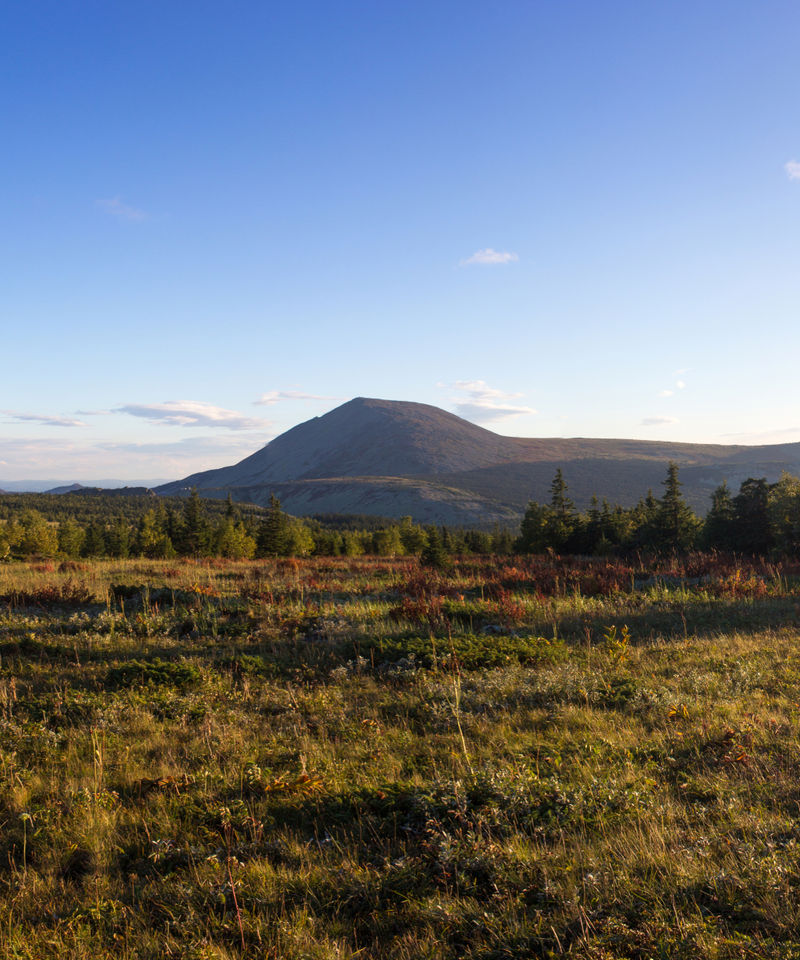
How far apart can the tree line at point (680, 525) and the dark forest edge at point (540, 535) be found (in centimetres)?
6

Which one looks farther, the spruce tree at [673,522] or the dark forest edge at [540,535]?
the spruce tree at [673,522]

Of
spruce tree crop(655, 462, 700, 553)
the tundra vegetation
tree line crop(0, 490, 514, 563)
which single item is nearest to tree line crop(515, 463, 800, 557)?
spruce tree crop(655, 462, 700, 553)

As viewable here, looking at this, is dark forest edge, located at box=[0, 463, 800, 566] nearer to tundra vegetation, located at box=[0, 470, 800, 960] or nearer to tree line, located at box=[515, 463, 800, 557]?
tree line, located at box=[515, 463, 800, 557]

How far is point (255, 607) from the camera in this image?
11930 mm

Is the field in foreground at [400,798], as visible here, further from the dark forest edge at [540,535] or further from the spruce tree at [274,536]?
the spruce tree at [274,536]

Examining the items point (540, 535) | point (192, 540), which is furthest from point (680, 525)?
point (192, 540)

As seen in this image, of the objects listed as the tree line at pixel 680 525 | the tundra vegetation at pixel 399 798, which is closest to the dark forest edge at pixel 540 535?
the tree line at pixel 680 525

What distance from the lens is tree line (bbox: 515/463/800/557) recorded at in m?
27.2

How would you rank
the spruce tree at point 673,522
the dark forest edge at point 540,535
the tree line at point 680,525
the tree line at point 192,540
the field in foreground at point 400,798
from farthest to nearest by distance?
the tree line at point 192,540 → the spruce tree at point 673,522 → the dark forest edge at point 540,535 → the tree line at point 680,525 → the field in foreground at point 400,798

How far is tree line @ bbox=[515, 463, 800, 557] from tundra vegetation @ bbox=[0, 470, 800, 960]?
2259 cm

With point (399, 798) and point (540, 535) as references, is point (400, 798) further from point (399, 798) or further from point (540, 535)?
point (540, 535)

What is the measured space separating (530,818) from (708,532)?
36867 mm

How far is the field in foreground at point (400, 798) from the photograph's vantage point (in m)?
2.90

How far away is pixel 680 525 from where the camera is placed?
36.6 m
